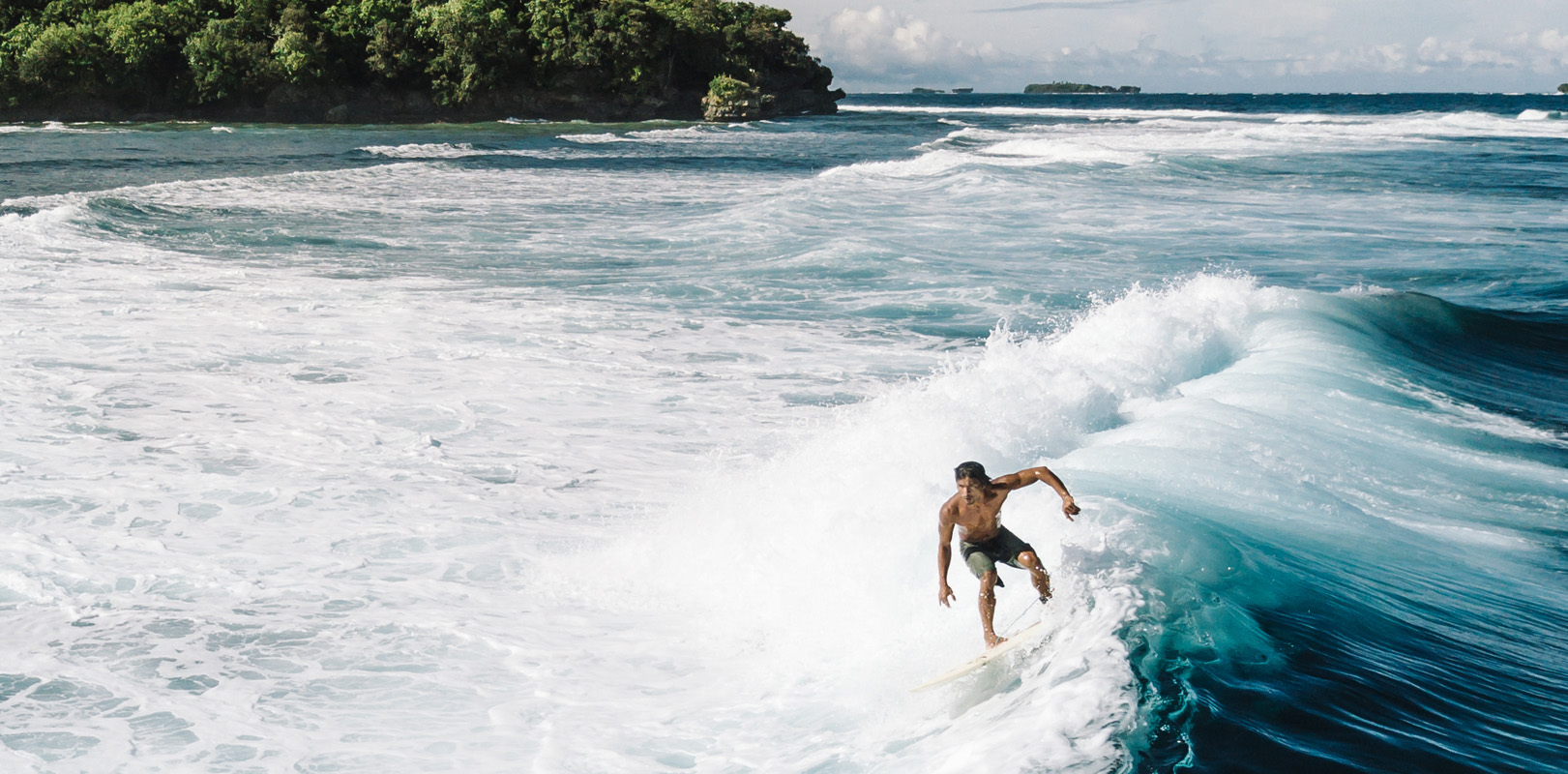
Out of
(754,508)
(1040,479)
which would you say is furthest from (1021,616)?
(754,508)

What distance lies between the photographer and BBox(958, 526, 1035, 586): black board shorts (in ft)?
15.4

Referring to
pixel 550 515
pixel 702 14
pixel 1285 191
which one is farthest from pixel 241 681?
pixel 702 14

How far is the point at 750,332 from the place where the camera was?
12.4m

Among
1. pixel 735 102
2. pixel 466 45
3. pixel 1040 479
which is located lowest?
pixel 1040 479

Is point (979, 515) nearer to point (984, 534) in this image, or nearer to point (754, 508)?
point (984, 534)

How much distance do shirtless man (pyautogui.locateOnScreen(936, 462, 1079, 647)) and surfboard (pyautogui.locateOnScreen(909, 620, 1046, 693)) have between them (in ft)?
0.15

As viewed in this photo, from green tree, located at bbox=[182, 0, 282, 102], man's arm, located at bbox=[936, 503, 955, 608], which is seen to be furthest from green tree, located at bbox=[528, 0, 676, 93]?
man's arm, located at bbox=[936, 503, 955, 608]

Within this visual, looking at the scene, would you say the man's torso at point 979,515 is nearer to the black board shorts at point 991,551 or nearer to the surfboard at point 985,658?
the black board shorts at point 991,551

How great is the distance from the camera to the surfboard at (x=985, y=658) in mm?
4812

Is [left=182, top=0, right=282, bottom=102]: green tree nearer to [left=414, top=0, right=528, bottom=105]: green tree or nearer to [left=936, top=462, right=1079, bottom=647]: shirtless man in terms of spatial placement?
[left=414, top=0, right=528, bottom=105]: green tree

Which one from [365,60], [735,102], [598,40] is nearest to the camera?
[365,60]

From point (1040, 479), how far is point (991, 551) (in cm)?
43

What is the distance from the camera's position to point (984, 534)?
469 centimetres

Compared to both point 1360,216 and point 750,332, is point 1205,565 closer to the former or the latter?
point 750,332
